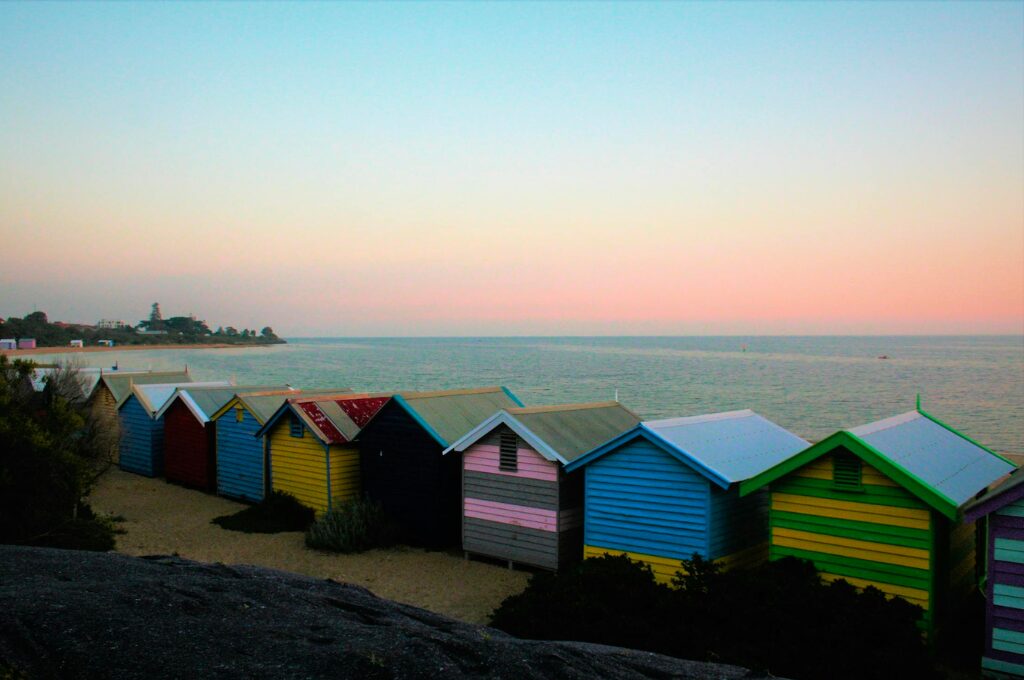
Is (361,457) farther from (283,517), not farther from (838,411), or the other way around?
(838,411)

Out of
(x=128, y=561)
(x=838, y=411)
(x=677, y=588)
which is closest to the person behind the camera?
(x=128, y=561)

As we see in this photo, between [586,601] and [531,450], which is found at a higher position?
[531,450]

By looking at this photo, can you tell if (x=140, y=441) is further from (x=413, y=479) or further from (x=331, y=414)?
(x=413, y=479)

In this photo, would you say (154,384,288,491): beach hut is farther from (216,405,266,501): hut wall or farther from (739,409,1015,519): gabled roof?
(739,409,1015,519): gabled roof

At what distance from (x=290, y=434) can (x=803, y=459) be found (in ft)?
51.6

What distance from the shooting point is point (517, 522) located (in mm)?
17562

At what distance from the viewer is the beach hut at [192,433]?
91.1 ft

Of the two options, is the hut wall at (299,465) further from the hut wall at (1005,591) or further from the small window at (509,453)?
the hut wall at (1005,591)

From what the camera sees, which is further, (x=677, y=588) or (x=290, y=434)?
(x=290, y=434)

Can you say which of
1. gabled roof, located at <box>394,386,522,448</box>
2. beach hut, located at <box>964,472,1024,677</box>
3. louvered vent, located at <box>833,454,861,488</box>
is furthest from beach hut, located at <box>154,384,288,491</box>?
beach hut, located at <box>964,472,1024,677</box>

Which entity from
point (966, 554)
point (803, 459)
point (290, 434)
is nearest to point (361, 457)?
point (290, 434)

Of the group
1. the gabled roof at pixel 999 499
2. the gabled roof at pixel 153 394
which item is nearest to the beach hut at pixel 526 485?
the gabled roof at pixel 999 499

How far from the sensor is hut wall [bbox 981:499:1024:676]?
1101 centimetres

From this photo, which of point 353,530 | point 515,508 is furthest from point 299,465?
point 515,508
